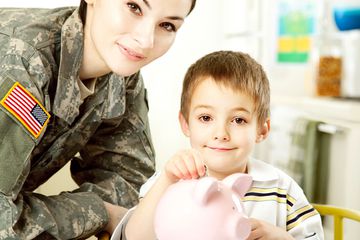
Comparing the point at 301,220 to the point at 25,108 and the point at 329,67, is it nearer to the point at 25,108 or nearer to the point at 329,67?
the point at 25,108

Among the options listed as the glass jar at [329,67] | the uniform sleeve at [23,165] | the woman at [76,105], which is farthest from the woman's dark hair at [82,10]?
the glass jar at [329,67]

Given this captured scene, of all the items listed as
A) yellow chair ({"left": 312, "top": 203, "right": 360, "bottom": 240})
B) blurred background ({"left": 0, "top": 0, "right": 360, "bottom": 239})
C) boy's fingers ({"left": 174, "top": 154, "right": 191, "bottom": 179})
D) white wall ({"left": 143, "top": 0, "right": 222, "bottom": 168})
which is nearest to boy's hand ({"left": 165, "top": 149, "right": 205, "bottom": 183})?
boy's fingers ({"left": 174, "top": 154, "right": 191, "bottom": 179})

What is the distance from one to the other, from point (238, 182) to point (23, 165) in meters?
0.47

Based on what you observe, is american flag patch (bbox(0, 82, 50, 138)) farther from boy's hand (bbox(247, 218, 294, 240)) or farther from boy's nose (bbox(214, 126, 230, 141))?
boy's hand (bbox(247, 218, 294, 240))

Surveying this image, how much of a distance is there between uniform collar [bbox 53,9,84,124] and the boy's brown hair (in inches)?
10.2

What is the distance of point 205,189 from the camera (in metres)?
0.79

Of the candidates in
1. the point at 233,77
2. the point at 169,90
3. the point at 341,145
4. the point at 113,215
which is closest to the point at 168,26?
the point at 233,77

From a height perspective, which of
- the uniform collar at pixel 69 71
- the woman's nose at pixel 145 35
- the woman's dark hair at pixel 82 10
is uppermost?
the woman's dark hair at pixel 82 10

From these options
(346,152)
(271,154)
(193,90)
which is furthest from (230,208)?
(271,154)

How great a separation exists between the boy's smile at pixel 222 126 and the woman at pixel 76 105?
0.63 feet

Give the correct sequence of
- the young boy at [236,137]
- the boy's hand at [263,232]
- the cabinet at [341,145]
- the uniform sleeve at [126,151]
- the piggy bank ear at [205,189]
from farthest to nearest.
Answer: the cabinet at [341,145] → the uniform sleeve at [126,151] → the young boy at [236,137] → the boy's hand at [263,232] → the piggy bank ear at [205,189]

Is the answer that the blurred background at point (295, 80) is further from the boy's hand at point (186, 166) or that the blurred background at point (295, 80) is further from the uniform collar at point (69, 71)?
the boy's hand at point (186, 166)

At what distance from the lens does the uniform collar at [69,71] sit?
4.07 feet

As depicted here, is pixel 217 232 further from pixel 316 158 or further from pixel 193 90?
pixel 316 158
